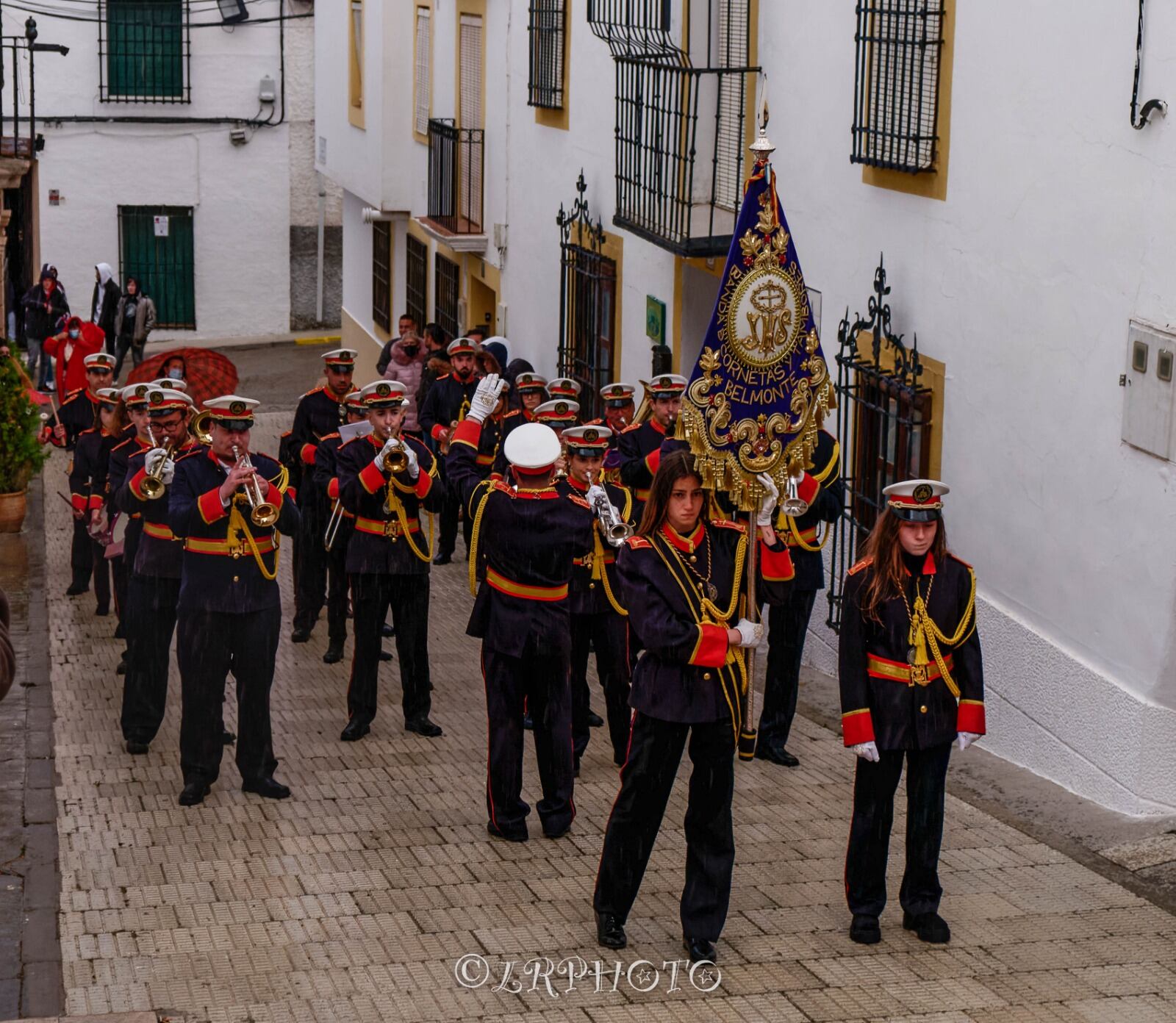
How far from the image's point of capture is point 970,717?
692 cm

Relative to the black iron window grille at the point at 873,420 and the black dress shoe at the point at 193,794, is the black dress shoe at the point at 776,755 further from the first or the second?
the black dress shoe at the point at 193,794

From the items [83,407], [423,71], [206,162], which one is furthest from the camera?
[206,162]

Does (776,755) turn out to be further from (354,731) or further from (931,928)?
(931,928)

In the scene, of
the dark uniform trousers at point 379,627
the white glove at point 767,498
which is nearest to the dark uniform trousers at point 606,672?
the dark uniform trousers at point 379,627

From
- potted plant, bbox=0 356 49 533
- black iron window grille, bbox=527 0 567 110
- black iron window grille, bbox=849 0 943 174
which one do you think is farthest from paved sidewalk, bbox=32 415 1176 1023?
black iron window grille, bbox=527 0 567 110

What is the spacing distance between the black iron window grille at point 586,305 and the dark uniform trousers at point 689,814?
885cm

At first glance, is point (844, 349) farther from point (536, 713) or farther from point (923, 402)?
point (536, 713)

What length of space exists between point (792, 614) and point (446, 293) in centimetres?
1233

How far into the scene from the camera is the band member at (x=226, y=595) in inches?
341

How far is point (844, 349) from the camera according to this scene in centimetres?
1117

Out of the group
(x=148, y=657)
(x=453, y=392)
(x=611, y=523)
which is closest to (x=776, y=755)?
(x=611, y=523)

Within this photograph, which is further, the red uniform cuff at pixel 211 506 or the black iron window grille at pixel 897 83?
the black iron window grille at pixel 897 83

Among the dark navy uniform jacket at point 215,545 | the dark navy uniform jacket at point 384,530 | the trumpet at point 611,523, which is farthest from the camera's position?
the dark navy uniform jacket at point 384,530

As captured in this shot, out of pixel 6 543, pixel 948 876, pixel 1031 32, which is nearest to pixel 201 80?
pixel 6 543
